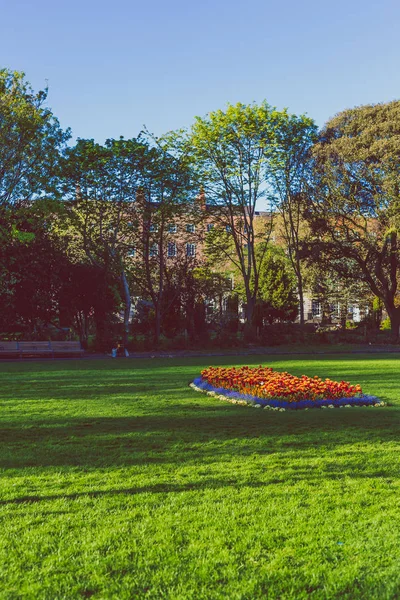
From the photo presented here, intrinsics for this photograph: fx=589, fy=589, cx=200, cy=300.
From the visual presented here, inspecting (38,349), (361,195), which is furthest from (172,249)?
(38,349)

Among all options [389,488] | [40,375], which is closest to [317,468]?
[389,488]

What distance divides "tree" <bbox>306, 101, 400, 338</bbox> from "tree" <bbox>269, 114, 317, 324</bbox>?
799 millimetres

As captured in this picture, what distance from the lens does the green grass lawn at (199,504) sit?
3.45 m

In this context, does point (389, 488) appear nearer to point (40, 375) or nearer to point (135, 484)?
point (135, 484)

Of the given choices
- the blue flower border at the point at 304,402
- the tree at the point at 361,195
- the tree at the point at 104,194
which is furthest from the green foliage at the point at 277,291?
the blue flower border at the point at 304,402

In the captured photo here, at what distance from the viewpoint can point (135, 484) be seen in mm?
5379

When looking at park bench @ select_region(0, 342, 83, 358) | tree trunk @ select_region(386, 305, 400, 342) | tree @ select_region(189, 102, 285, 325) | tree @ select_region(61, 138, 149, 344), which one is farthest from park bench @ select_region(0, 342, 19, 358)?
tree trunk @ select_region(386, 305, 400, 342)

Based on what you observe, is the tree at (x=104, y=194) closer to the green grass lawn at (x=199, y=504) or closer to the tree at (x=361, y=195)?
the tree at (x=361, y=195)

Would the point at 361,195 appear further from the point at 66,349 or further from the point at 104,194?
the point at 66,349

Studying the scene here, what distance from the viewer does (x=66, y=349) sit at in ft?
77.5

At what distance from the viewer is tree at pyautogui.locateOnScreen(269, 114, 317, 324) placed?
33.3m

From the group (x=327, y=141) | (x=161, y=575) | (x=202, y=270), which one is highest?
(x=327, y=141)

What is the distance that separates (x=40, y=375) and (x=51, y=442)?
30.7ft

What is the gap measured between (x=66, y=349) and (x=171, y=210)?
404 inches
